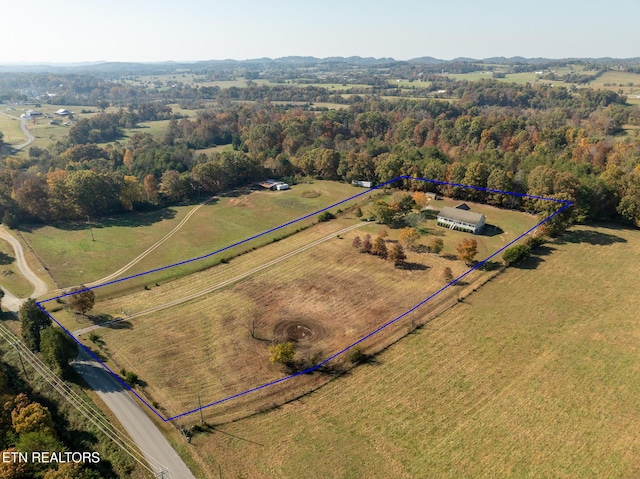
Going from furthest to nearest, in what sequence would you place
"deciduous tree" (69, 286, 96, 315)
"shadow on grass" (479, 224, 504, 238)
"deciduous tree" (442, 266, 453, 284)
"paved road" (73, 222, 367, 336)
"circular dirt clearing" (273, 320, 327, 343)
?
"shadow on grass" (479, 224, 504, 238) < "deciduous tree" (442, 266, 453, 284) < "paved road" (73, 222, 367, 336) < "deciduous tree" (69, 286, 96, 315) < "circular dirt clearing" (273, 320, 327, 343)

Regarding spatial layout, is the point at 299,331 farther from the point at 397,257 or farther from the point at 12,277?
the point at 12,277

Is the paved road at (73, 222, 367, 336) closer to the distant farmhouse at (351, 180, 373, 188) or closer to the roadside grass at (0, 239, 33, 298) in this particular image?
the roadside grass at (0, 239, 33, 298)

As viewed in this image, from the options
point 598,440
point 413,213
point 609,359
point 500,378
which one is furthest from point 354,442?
point 413,213

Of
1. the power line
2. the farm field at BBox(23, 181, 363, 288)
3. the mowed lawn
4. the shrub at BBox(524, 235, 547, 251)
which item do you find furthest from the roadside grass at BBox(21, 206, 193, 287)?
the shrub at BBox(524, 235, 547, 251)

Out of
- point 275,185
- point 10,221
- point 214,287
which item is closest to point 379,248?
point 214,287

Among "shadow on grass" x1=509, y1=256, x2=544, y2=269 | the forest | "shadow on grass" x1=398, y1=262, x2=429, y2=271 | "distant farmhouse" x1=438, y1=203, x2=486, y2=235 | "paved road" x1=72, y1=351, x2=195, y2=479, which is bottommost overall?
"paved road" x1=72, y1=351, x2=195, y2=479

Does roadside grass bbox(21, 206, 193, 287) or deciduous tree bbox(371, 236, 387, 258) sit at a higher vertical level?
deciduous tree bbox(371, 236, 387, 258)

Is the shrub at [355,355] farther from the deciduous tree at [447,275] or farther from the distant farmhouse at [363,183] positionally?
the distant farmhouse at [363,183]

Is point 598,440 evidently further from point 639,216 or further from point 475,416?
point 639,216
